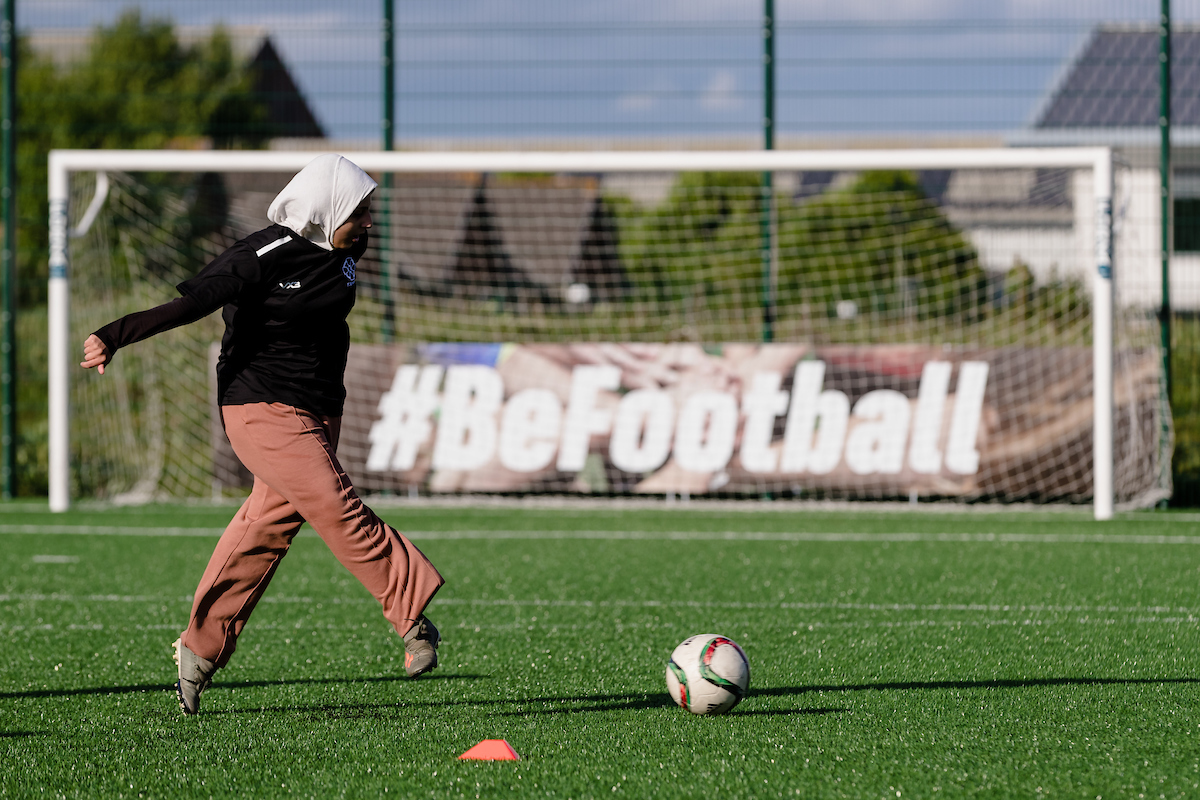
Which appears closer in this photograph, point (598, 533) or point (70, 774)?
point (70, 774)

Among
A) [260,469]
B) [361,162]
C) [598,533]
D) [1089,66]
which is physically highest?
[1089,66]

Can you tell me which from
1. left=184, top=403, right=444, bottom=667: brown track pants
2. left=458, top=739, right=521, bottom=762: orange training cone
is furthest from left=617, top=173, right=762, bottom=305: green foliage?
left=458, top=739, right=521, bottom=762: orange training cone

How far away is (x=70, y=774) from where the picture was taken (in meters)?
3.34

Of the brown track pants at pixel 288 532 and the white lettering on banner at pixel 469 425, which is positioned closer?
the brown track pants at pixel 288 532

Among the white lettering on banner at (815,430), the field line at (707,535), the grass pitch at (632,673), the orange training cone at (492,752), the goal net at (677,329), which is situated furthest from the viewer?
the white lettering on banner at (815,430)

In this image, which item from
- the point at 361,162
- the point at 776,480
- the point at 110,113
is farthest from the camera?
the point at 110,113

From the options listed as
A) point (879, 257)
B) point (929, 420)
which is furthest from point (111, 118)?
point (929, 420)

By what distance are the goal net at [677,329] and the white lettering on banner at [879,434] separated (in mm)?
19

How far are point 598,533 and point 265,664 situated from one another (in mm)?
4331

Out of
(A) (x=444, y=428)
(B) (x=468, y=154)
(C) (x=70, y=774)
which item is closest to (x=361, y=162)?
(B) (x=468, y=154)

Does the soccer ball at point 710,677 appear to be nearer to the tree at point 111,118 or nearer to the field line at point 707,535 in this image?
the field line at point 707,535

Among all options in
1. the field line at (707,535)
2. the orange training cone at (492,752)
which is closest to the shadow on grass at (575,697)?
the orange training cone at (492,752)

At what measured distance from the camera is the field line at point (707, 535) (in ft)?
27.8

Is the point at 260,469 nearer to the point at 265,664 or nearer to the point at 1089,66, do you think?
the point at 265,664
